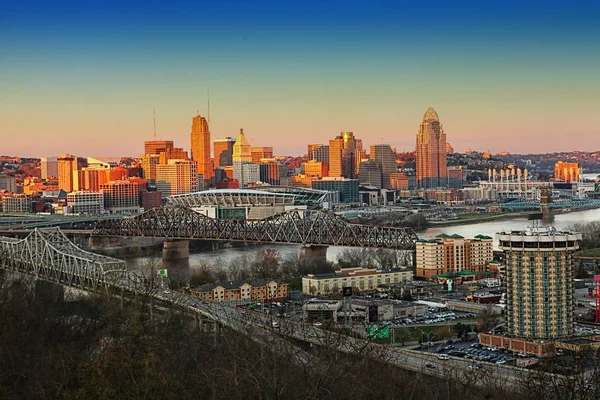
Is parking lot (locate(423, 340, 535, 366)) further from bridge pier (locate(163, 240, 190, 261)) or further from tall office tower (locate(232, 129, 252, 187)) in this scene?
tall office tower (locate(232, 129, 252, 187))

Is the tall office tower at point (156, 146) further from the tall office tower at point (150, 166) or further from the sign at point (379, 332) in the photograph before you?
the sign at point (379, 332)

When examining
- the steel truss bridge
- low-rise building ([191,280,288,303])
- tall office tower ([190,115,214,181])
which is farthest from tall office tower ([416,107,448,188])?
low-rise building ([191,280,288,303])

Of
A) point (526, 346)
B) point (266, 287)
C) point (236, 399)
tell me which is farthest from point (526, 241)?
point (236, 399)

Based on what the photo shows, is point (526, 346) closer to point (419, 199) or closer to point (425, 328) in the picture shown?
point (425, 328)

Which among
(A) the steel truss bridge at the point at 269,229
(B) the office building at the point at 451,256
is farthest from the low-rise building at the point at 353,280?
(A) the steel truss bridge at the point at 269,229

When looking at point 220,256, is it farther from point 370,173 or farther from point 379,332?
point 370,173
